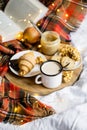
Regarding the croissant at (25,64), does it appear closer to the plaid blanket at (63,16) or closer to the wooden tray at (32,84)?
the wooden tray at (32,84)

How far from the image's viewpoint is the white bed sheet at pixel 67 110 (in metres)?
0.84

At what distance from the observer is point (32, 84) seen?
1.00 m

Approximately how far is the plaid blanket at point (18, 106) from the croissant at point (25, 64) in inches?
2.3

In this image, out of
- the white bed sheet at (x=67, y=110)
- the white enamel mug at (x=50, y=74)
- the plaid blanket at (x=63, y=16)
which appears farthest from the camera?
the plaid blanket at (x=63, y=16)

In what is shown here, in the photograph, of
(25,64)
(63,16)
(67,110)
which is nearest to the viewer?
(67,110)

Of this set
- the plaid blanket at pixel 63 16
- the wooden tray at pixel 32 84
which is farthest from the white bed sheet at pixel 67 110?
the plaid blanket at pixel 63 16

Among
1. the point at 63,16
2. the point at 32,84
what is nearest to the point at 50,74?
the point at 32,84

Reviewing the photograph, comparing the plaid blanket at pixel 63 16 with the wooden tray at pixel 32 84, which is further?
the plaid blanket at pixel 63 16

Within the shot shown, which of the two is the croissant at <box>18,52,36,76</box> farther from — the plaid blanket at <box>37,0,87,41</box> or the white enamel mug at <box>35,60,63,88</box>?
the plaid blanket at <box>37,0,87,41</box>

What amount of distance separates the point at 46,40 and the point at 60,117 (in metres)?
0.35

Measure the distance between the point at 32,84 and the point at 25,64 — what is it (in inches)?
2.6

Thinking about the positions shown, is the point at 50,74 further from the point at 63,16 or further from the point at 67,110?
the point at 63,16

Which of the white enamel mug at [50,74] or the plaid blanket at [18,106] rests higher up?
the white enamel mug at [50,74]

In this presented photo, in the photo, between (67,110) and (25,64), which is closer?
(67,110)
